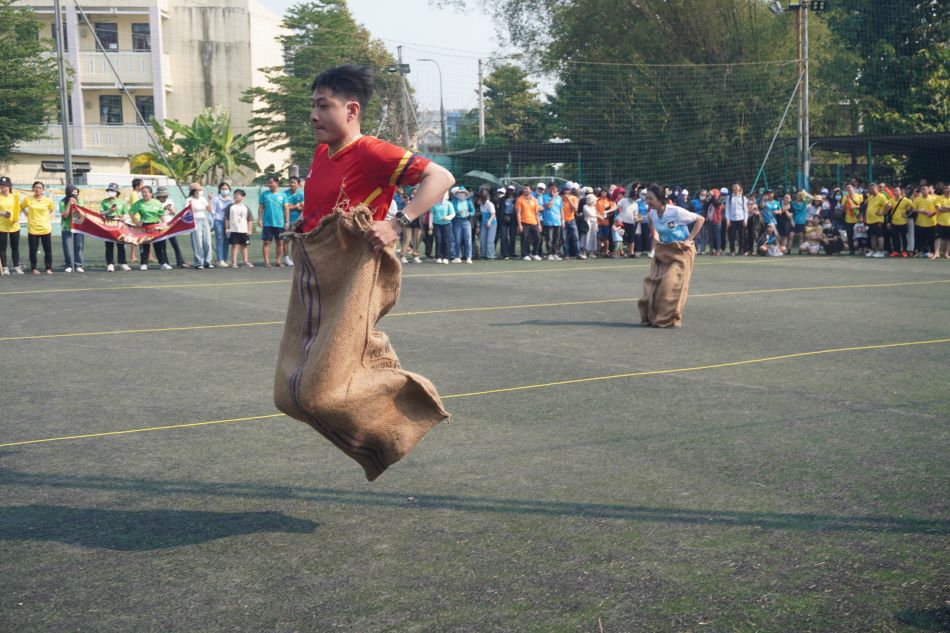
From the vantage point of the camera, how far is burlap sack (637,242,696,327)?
12148 millimetres

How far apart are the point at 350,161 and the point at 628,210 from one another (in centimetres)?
2245

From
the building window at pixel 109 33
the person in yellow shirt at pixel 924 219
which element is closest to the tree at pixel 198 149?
the building window at pixel 109 33

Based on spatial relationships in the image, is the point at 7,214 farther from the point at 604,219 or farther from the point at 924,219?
the point at 924,219

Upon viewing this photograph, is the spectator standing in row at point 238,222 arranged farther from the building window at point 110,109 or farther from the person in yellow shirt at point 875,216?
the building window at point 110,109

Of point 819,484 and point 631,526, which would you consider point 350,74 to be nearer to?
point 631,526

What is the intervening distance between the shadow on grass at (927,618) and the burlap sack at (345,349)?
221cm

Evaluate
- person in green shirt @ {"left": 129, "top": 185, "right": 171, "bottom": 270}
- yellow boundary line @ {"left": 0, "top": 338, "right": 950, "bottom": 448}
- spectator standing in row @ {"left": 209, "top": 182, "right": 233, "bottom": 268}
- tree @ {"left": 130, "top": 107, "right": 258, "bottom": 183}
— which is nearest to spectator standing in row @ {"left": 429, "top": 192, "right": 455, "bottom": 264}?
spectator standing in row @ {"left": 209, "top": 182, "right": 233, "bottom": 268}

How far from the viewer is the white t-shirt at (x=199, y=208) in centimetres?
2212

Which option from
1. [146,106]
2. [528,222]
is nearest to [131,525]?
[528,222]

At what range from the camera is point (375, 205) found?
4695mm

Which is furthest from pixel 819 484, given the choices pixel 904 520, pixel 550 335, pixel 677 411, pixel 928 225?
pixel 928 225

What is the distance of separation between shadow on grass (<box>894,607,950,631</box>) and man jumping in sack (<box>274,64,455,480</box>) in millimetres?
2201

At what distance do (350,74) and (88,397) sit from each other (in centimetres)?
442

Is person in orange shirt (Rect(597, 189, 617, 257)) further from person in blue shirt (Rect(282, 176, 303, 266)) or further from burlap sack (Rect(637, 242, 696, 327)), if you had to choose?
burlap sack (Rect(637, 242, 696, 327))
